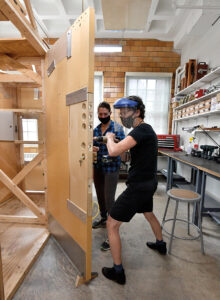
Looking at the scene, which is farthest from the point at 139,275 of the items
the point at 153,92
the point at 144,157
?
the point at 153,92

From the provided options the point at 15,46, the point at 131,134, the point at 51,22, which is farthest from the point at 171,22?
the point at 131,134

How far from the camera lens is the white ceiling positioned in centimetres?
268

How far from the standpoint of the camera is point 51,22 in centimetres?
391

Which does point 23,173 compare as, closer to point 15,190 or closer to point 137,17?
point 15,190

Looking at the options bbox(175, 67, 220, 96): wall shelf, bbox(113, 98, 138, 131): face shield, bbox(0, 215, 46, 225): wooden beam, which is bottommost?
bbox(0, 215, 46, 225): wooden beam

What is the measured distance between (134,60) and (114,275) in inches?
179

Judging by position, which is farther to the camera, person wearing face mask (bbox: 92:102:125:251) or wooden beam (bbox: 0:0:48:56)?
person wearing face mask (bbox: 92:102:125:251)

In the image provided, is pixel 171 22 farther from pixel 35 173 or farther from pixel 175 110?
pixel 35 173

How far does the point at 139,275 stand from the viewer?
4.84 feet

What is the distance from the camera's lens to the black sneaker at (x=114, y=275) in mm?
1384

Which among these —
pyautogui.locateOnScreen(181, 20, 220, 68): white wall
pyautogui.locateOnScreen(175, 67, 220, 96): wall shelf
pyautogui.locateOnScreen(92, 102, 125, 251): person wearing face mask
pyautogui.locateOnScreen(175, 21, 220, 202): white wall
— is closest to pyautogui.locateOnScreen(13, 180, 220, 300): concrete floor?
pyautogui.locateOnScreen(92, 102, 125, 251): person wearing face mask

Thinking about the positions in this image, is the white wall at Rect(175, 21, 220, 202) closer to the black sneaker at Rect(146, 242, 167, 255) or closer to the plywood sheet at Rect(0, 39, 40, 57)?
the black sneaker at Rect(146, 242, 167, 255)

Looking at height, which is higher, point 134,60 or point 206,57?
point 134,60

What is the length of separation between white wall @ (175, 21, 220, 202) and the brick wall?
0.41 metres
